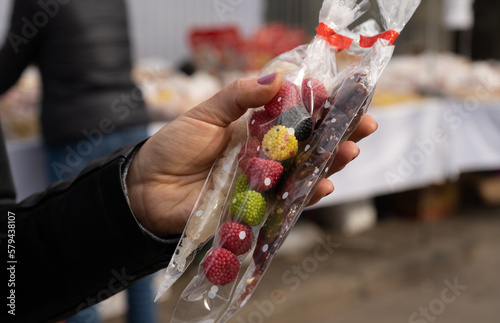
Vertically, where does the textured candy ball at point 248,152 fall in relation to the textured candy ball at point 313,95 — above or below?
below

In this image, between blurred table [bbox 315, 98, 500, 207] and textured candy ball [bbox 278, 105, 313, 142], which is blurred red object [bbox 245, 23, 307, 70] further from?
textured candy ball [bbox 278, 105, 313, 142]

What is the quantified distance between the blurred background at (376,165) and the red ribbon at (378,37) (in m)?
1.86

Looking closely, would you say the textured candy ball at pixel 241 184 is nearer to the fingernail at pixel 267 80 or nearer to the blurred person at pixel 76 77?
the fingernail at pixel 267 80

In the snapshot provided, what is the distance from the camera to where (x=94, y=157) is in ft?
7.29

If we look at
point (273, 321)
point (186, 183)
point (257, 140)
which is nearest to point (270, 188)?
point (257, 140)

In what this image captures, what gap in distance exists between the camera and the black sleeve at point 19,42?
2172mm

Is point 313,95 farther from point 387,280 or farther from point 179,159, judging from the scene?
point 387,280

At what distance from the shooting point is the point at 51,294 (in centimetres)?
96

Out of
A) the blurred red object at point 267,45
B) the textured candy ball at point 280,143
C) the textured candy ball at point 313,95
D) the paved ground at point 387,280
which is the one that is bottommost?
the paved ground at point 387,280

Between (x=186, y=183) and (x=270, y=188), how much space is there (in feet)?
0.60

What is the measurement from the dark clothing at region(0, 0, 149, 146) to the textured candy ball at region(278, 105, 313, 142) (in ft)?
4.92

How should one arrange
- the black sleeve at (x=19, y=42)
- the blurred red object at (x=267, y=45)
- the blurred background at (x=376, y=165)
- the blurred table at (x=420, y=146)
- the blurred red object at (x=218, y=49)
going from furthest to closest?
1. the blurred red object at (x=267, y=45)
2. the blurred red object at (x=218, y=49)
3. the blurred table at (x=420, y=146)
4. the blurred background at (x=376, y=165)
5. the black sleeve at (x=19, y=42)

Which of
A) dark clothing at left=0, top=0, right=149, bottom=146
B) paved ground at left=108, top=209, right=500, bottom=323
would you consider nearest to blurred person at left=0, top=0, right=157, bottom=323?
dark clothing at left=0, top=0, right=149, bottom=146

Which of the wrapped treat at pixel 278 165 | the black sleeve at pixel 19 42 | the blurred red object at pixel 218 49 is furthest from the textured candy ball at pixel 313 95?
the blurred red object at pixel 218 49
